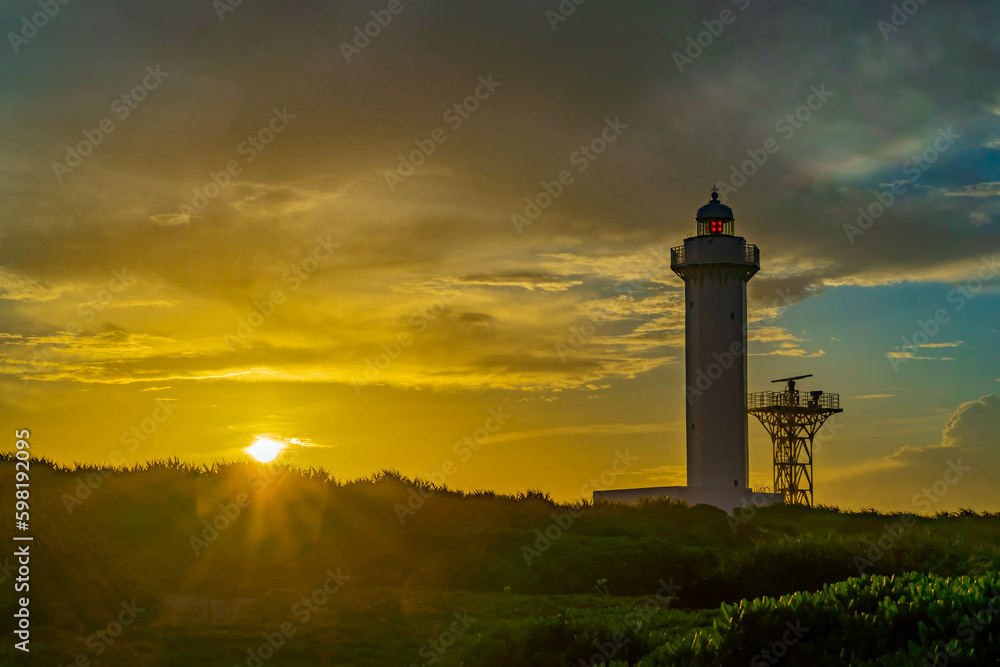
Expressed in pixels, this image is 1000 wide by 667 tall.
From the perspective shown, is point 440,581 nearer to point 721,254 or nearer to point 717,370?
point 717,370

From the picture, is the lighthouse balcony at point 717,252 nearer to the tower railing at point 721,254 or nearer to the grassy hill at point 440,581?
the tower railing at point 721,254

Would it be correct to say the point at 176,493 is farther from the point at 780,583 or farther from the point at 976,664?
the point at 976,664

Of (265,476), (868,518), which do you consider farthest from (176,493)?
(868,518)

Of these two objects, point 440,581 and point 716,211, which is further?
point 716,211

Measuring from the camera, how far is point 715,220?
46469 mm

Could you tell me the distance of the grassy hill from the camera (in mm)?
10953

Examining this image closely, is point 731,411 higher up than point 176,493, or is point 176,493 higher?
point 731,411

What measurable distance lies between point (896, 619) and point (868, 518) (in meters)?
26.3

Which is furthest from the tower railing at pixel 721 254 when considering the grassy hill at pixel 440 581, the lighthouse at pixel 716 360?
the grassy hill at pixel 440 581

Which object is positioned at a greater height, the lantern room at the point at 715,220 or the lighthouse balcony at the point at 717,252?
the lantern room at the point at 715,220

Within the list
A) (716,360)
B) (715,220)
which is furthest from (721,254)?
(716,360)

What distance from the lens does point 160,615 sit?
18.9 m

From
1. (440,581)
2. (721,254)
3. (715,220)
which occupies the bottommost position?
(440,581)

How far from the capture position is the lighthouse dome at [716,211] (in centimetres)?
4647
